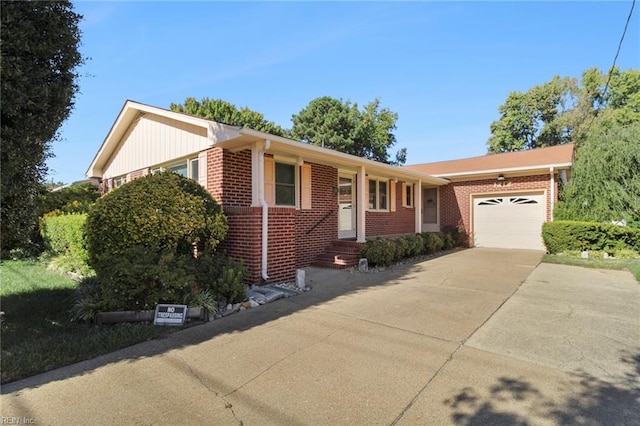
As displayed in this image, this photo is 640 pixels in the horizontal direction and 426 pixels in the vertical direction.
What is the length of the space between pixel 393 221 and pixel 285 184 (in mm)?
5874

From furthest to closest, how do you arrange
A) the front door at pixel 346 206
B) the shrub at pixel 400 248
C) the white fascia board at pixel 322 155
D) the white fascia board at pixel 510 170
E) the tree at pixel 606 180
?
the white fascia board at pixel 510 170, the tree at pixel 606 180, the front door at pixel 346 206, the shrub at pixel 400 248, the white fascia board at pixel 322 155

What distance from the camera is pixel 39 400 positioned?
Result: 276 cm

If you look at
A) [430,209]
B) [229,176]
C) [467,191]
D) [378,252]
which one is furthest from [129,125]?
[467,191]

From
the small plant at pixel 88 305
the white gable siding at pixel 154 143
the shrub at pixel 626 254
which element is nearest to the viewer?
the small plant at pixel 88 305

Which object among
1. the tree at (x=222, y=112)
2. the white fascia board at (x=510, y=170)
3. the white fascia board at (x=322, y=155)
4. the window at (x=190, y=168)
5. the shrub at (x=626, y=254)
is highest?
the tree at (x=222, y=112)

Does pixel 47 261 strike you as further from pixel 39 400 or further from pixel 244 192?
pixel 39 400

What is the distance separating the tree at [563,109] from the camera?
24766 mm

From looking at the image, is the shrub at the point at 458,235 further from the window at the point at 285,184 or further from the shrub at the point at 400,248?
the window at the point at 285,184

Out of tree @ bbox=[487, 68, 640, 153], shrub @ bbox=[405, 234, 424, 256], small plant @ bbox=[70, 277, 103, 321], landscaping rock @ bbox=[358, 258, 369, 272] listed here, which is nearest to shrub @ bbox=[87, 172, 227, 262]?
small plant @ bbox=[70, 277, 103, 321]

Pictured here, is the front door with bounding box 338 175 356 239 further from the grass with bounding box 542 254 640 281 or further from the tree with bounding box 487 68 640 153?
the tree with bounding box 487 68 640 153

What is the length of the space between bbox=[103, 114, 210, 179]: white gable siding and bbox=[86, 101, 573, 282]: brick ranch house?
3cm

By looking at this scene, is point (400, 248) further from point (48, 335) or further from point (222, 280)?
point (48, 335)

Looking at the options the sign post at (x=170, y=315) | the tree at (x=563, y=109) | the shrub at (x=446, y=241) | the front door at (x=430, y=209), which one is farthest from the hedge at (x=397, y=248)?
the tree at (x=563, y=109)

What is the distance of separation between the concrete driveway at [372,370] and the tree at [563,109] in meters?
26.5
